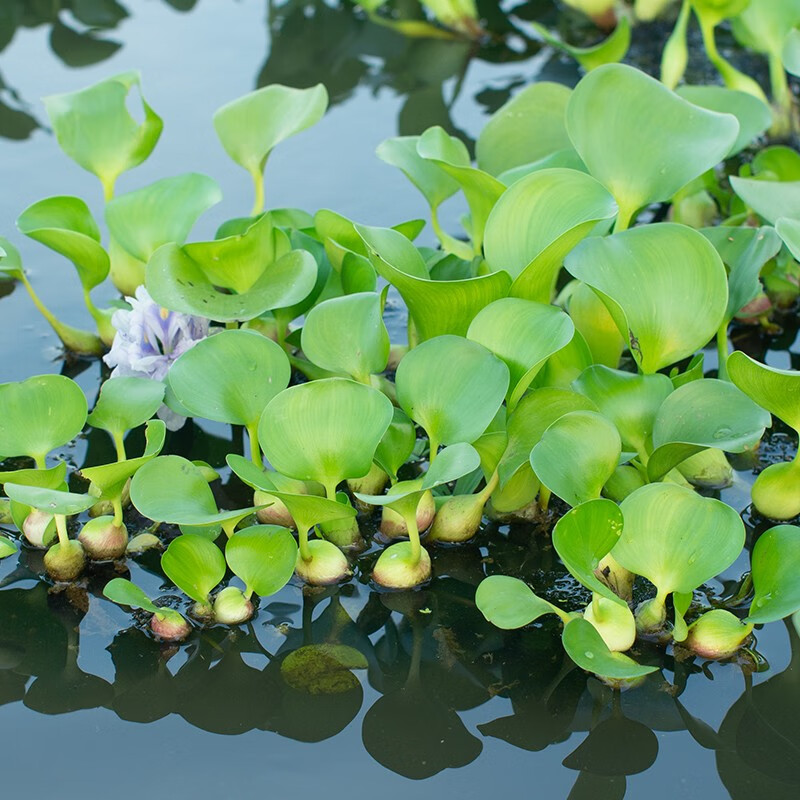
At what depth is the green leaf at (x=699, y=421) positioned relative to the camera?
1019mm

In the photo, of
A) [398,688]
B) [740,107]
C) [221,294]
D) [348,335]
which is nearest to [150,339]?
[221,294]

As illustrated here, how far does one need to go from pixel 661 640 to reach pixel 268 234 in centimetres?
58

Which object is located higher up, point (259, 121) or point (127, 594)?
point (259, 121)

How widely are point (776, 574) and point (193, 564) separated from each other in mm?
506

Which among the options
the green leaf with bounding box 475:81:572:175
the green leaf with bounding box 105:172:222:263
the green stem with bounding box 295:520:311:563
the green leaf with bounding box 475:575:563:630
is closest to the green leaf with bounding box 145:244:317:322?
the green leaf with bounding box 105:172:222:263

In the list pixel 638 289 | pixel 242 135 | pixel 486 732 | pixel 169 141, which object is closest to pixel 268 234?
pixel 242 135

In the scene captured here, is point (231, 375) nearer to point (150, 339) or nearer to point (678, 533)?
point (150, 339)

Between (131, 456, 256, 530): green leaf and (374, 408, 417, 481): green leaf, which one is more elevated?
(131, 456, 256, 530): green leaf

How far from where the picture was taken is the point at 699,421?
104 centimetres

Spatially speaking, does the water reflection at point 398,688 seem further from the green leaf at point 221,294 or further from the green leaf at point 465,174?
the green leaf at point 465,174

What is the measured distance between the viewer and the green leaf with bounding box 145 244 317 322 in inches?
44.7

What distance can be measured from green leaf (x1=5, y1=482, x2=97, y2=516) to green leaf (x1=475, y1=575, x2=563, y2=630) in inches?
13.7

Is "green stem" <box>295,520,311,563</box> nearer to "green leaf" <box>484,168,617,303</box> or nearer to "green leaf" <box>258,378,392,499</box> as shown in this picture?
"green leaf" <box>258,378,392,499</box>

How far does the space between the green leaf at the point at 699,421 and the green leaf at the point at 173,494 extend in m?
0.39
